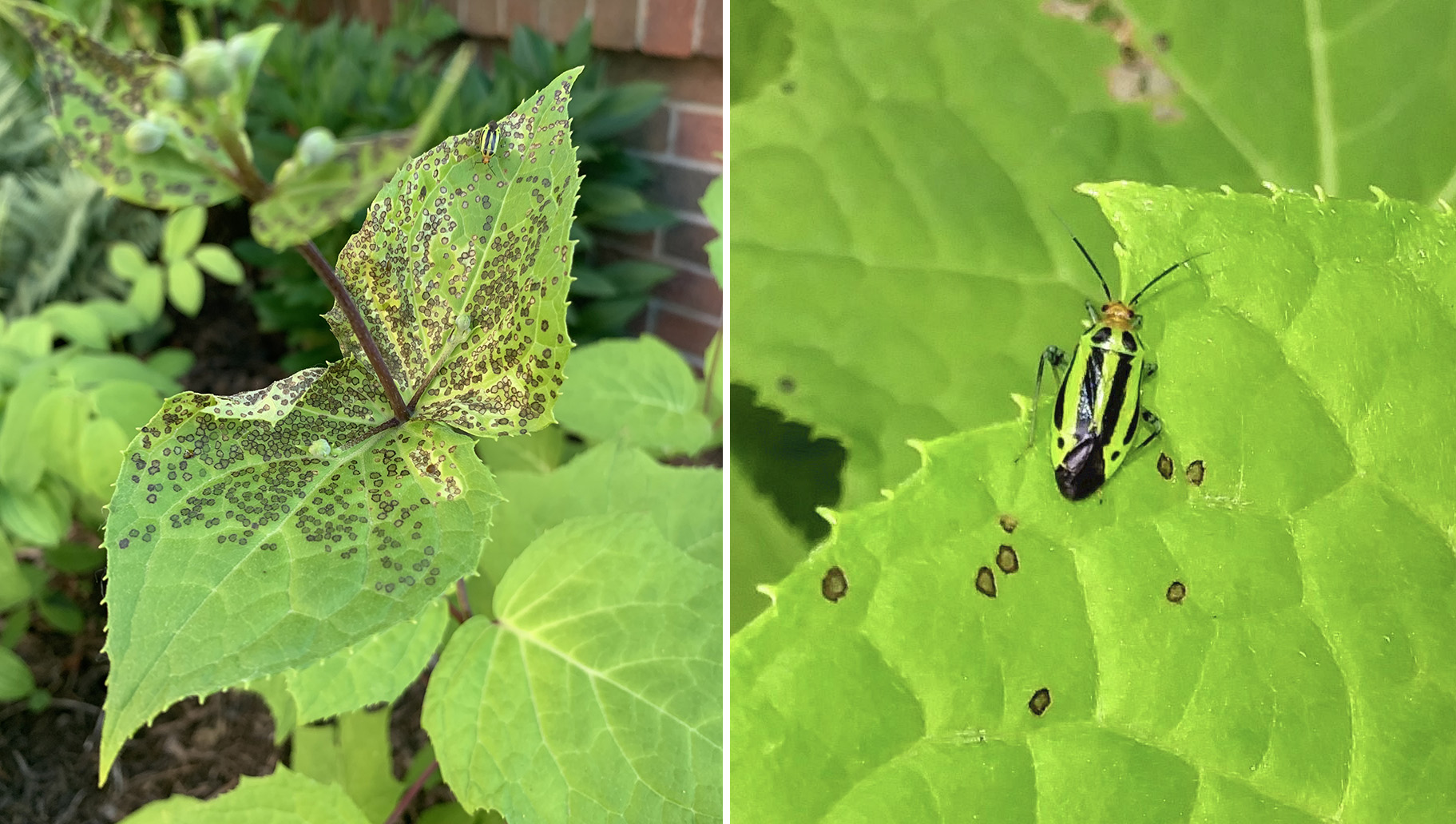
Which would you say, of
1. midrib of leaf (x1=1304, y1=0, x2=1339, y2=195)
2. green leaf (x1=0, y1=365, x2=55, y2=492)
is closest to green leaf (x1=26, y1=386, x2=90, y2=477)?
green leaf (x1=0, y1=365, x2=55, y2=492)

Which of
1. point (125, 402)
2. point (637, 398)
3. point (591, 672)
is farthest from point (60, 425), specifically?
point (591, 672)

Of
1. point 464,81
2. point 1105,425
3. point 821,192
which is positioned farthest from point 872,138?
point 464,81

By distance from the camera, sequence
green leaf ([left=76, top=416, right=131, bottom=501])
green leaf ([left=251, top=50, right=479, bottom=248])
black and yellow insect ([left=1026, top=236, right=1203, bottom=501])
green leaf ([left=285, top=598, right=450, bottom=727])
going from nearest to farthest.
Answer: green leaf ([left=251, top=50, right=479, bottom=248])
black and yellow insect ([left=1026, top=236, right=1203, bottom=501])
green leaf ([left=285, top=598, right=450, bottom=727])
green leaf ([left=76, top=416, right=131, bottom=501])

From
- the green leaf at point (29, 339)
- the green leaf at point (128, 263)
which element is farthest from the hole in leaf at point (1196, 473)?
the green leaf at point (128, 263)

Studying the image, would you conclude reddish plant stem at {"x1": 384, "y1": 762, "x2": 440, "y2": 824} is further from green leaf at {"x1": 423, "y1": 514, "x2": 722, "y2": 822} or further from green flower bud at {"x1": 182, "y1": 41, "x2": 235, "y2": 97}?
green flower bud at {"x1": 182, "y1": 41, "x2": 235, "y2": 97}

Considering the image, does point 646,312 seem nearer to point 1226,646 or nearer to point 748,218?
point 748,218

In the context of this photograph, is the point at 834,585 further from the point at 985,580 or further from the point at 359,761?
the point at 359,761
